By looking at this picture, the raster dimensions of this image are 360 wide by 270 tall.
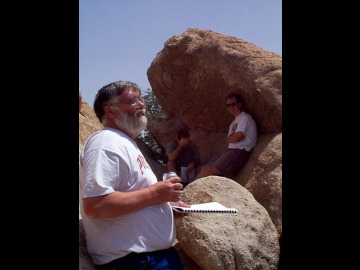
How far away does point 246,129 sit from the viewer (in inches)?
286

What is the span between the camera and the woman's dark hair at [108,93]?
9.87 ft

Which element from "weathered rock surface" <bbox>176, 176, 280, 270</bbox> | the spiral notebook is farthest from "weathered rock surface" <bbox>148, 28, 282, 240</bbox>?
the spiral notebook

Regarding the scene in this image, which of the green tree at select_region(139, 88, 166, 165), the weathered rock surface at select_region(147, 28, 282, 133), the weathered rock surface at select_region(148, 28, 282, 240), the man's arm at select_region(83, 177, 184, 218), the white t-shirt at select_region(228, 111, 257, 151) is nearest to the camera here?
the man's arm at select_region(83, 177, 184, 218)

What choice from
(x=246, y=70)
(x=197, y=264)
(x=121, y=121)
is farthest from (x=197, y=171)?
(x=121, y=121)

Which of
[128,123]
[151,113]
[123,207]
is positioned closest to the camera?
[123,207]

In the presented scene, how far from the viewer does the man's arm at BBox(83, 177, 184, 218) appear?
2482mm

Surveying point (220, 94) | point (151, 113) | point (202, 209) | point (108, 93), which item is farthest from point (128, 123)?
point (151, 113)

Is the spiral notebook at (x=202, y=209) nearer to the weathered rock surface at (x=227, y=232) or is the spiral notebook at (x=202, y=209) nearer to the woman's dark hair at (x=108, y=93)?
the woman's dark hair at (x=108, y=93)

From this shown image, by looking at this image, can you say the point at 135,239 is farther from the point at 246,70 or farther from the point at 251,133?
the point at 246,70

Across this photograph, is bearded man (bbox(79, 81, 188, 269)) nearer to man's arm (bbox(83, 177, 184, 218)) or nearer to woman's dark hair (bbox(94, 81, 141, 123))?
man's arm (bbox(83, 177, 184, 218))

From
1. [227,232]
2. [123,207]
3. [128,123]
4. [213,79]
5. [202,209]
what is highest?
[213,79]

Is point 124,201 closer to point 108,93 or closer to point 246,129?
point 108,93

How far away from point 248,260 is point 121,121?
7.30ft

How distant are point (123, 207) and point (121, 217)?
0.11 m
